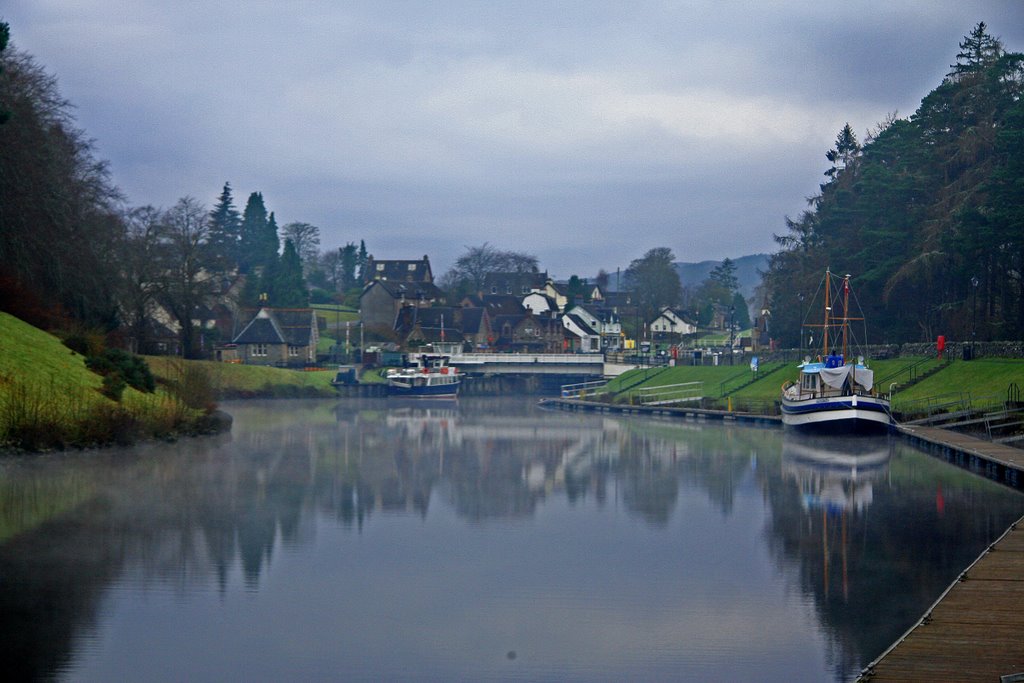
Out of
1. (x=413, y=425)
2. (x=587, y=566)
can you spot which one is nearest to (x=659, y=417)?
(x=413, y=425)

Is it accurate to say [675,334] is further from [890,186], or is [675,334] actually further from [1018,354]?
[1018,354]

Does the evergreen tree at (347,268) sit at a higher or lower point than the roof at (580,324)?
higher

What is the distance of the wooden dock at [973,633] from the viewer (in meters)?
13.2

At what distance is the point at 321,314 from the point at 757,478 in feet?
385

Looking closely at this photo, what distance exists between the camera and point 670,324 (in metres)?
177

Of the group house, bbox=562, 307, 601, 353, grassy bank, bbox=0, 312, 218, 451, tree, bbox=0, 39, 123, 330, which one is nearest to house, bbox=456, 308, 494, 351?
house, bbox=562, 307, 601, 353

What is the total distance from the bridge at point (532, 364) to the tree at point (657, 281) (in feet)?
229

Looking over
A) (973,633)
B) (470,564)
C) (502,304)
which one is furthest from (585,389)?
(973,633)

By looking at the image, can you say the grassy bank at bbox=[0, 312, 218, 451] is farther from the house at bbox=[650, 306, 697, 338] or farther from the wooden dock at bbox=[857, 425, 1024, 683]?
the house at bbox=[650, 306, 697, 338]

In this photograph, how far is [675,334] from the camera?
16862cm

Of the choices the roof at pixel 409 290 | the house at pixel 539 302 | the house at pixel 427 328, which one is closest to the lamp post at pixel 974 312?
the house at pixel 427 328

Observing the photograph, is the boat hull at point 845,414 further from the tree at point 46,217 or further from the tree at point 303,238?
the tree at point 303,238

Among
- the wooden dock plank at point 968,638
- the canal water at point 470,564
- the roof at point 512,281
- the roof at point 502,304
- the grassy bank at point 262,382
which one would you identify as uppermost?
the roof at point 512,281

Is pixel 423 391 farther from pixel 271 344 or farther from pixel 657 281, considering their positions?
pixel 657 281
